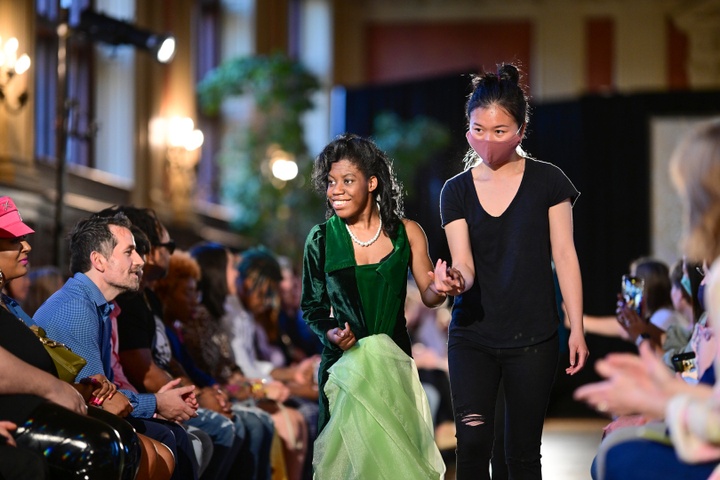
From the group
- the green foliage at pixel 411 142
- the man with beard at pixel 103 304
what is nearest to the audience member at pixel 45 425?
the man with beard at pixel 103 304

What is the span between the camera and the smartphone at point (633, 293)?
5.10 metres

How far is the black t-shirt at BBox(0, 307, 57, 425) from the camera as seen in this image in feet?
10.1

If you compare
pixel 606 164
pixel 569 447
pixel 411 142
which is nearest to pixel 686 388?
pixel 569 447

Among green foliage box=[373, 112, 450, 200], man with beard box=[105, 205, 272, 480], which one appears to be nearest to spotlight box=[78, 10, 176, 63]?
man with beard box=[105, 205, 272, 480]

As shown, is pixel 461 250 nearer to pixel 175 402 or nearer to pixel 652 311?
pixel 175 402

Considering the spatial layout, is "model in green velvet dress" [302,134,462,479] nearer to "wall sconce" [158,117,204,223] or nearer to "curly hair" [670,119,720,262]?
"curly hair" [670,119,720,262]

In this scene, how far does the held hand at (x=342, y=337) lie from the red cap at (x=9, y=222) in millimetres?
1022

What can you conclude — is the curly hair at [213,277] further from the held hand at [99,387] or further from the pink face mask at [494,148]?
the pink face mask at [494,148]

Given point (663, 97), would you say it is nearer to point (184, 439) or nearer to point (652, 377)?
point (184, 439)

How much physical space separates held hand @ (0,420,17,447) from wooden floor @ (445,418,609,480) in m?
3.81

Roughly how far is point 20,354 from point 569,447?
5.80 meters

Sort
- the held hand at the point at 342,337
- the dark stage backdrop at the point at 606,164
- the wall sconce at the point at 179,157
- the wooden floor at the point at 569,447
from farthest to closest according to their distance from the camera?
the dark stage backdrop at the point at 606,164 < the wall sconce at the point at 179,157 < the wooden floor at the point at 569,447 < the held hand at the point at 342,337

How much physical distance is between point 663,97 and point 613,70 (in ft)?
15.1

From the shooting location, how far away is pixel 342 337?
373 centimetres
